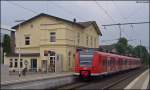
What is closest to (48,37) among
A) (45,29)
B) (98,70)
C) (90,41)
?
(45,29)

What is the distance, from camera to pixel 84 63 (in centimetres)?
3008

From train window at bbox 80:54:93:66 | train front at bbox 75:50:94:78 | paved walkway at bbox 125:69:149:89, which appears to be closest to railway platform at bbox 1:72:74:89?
train front at bbox 75:50:94:78

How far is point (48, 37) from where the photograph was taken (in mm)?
50938

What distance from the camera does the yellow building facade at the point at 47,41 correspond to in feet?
161

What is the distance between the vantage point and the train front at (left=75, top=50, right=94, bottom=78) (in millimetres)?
29741

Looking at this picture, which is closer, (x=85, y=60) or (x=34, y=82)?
(x=34, y=82)

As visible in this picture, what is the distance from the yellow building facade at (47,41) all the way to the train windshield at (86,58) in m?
15.6

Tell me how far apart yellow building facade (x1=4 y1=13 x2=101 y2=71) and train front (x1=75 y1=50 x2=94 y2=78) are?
15451mm

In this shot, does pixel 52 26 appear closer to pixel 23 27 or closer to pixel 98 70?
pixel 23 27

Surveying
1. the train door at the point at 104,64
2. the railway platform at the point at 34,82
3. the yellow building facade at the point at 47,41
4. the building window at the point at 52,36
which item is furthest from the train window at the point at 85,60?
the building window at the point at 52,36

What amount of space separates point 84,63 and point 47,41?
21489 millimetres

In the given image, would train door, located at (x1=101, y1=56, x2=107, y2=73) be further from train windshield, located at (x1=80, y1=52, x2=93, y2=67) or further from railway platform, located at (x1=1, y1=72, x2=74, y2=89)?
railway platform, located at (x1=1, y1=72, x2=74, y2=89)

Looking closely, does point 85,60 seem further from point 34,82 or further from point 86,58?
point 34,82

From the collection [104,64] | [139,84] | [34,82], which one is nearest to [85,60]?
[104,64]
